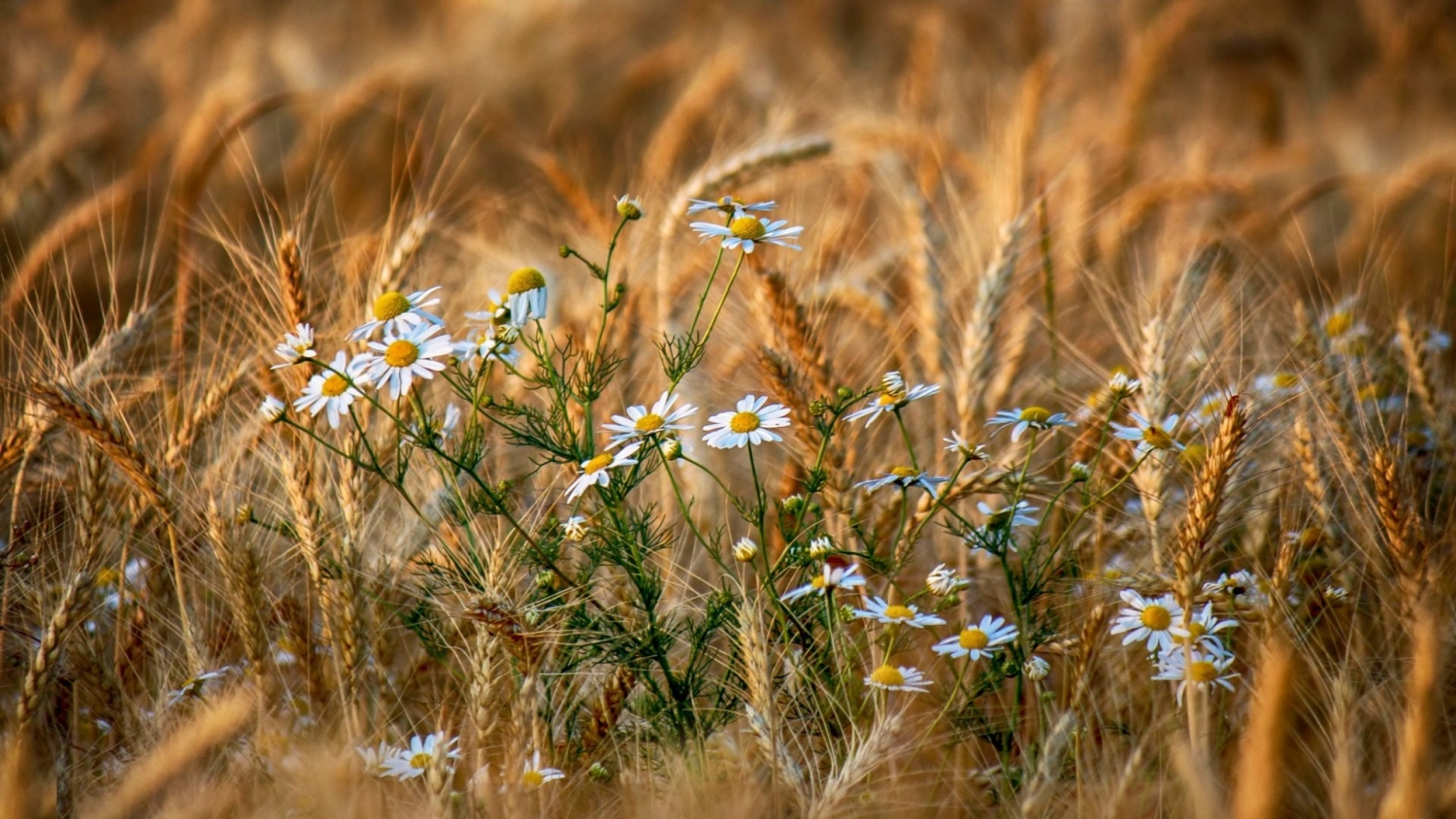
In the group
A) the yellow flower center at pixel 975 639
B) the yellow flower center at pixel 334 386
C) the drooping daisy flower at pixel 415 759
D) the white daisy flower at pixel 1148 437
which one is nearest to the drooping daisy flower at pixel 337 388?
the yellow flower center at pixel 334 386

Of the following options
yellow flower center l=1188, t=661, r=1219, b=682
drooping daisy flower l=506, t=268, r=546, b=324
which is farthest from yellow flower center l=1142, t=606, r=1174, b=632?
drooping daisy flower l=506, t=268, r=546, b=324

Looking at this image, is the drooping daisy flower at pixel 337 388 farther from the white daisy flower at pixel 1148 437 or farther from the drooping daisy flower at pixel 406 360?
the white daisy flower at pixel 1148 437

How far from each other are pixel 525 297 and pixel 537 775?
2.21 feet

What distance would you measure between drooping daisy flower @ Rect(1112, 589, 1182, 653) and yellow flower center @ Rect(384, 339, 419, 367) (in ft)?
3.54

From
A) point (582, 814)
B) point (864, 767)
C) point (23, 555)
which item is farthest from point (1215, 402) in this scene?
point (23, 555)

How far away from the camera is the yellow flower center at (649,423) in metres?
1.48

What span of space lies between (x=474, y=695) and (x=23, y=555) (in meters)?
0.89

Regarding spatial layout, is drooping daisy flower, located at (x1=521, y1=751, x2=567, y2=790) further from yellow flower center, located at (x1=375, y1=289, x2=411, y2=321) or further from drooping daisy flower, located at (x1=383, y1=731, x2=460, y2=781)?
yellow flower center, located at (x1=375, y1=289, x2=411, y2=321)

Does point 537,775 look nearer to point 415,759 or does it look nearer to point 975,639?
point 415,759

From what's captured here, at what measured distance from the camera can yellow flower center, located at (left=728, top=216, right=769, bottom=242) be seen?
61.2 inches

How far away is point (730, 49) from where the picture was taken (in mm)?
5484

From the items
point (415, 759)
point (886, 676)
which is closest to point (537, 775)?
point (415, 759)

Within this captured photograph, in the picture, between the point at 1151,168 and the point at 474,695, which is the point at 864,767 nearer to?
the point at 474,695

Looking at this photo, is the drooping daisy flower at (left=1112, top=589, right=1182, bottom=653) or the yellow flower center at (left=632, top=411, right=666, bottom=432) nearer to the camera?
the yellow flower center at (left=632, top=411, right=666, bottom=432)
